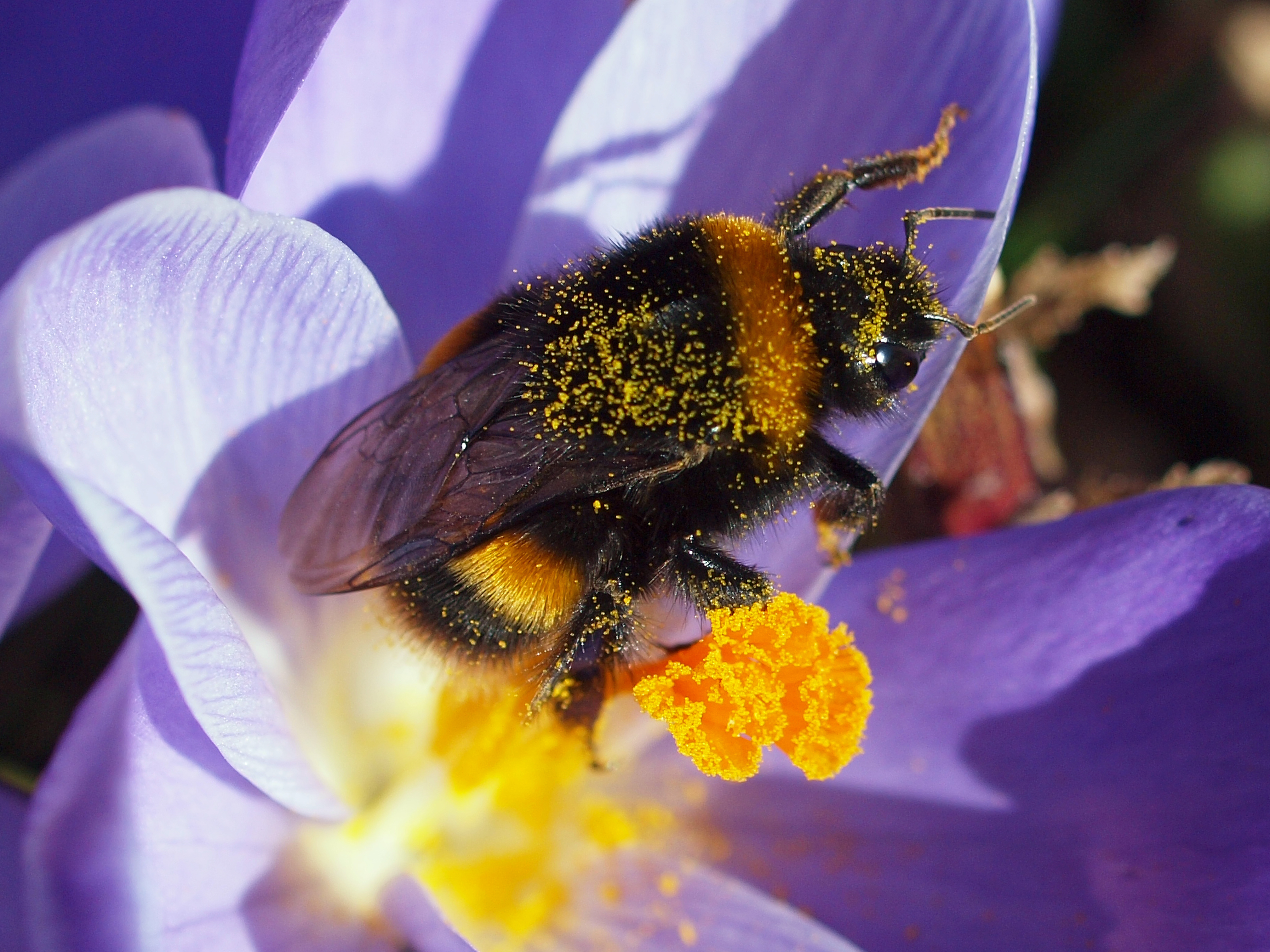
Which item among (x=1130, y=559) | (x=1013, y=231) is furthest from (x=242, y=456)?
(x=1013, y=231)

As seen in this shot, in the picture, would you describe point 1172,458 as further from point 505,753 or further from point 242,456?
point 242,456

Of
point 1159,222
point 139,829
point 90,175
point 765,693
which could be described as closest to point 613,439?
point 765,693

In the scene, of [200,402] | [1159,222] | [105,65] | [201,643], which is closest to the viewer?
[201,643]

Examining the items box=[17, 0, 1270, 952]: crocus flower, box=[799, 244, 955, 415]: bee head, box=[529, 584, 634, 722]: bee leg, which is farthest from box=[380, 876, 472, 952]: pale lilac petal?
box=[799, 244, 955, 415]: bee head

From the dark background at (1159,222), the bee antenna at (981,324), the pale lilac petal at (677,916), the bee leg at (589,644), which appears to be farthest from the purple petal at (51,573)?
the dark background at (1159,222)

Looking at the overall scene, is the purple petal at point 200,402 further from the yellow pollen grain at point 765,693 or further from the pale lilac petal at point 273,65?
the yellow pollen grain at point 765,693

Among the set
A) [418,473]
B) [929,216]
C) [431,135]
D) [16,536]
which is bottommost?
[16,536]

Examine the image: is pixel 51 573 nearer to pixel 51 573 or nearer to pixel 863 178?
pixel 51 573

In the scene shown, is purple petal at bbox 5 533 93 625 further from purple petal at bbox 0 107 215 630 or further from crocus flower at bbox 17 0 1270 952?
crocus flower at bbox 17 0 1270 952
